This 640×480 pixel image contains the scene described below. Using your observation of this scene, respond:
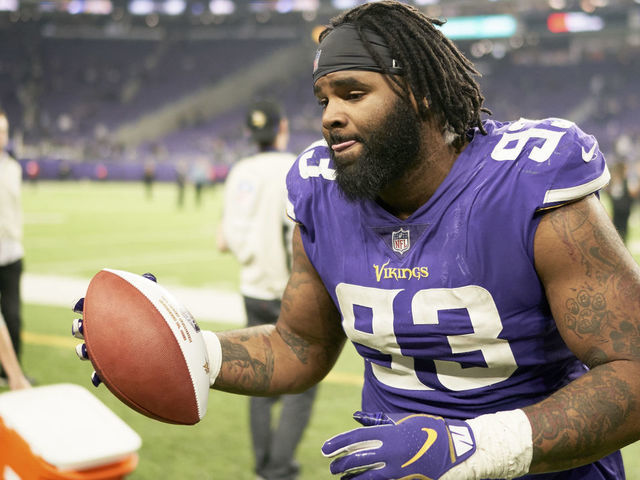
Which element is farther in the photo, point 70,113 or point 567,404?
point 70,113

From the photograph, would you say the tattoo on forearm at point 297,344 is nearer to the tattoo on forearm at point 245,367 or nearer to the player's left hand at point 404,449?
the tattoo on forearm at point 245,367

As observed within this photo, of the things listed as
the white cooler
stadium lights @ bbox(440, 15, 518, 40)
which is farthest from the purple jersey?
stadium lights @ bbox(440, 15, 518, 40)

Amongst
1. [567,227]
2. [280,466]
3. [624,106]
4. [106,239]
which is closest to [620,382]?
[567,227]

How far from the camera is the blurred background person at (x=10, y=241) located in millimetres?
4793

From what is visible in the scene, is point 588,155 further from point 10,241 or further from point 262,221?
point 10,241

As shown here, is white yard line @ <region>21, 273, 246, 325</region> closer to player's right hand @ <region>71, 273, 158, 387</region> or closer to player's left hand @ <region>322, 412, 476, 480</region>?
player's right hand @ <region>71, 273, 158, 387</region>

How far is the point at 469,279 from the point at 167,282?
23.9 feet

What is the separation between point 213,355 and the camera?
1928 millimetres

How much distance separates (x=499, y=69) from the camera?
1564 inches

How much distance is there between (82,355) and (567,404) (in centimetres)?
117

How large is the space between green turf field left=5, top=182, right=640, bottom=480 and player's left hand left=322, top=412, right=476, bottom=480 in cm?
236

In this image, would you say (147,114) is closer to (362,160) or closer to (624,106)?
(624,106)

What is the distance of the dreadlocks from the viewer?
1.80 meters

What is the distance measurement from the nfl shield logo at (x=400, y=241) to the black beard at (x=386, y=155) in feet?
0.36
